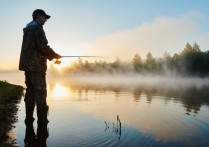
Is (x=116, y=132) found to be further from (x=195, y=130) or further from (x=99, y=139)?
(x=195, y=130)

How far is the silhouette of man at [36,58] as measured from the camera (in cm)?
991

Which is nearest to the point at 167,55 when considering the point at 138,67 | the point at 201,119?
the point at 138,67

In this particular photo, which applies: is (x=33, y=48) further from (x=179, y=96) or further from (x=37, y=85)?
(x=179, y=96)

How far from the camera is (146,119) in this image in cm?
1198

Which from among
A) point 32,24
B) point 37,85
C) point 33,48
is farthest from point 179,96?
point 32,24

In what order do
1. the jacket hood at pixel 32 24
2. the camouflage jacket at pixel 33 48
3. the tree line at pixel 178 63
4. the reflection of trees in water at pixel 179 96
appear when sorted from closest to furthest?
1. the camouflage jacket at pixel 33 48
2. the jacket hood at pixel 32 24
3. the reflection of trees in water at pixel 179 96
4. the tree line at pixel 178 63

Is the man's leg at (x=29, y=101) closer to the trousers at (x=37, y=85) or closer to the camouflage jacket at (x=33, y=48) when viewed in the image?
A: the trousers at (x=37, y=85)

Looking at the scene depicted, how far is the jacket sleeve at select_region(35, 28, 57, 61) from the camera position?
32.5 ft

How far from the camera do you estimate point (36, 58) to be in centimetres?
997

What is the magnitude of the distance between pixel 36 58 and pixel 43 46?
492 mm

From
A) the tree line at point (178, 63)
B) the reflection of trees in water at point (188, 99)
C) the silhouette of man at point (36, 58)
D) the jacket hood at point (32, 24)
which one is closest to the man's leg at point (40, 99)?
the silhouette of man at point (36, 58)

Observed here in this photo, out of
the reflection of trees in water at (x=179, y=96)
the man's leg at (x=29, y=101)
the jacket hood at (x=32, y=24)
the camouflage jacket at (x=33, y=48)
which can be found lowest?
the reflection of trees in water at (x=179, y=96)

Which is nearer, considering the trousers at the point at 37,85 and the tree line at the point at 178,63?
the trousers at the point at 37,85

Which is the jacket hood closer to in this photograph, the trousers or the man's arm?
the man's arm
